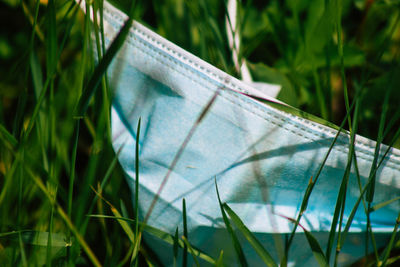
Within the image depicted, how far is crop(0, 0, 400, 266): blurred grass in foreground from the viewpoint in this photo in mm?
575

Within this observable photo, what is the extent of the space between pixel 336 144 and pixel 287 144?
8 centimetres

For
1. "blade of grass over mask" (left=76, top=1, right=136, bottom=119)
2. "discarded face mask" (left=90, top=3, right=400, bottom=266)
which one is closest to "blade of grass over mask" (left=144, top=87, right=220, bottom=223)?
"discarded face mask" (left=90, top=3, right=400, bottom=266)

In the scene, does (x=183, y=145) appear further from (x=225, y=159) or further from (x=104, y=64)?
(x=104, y=64)

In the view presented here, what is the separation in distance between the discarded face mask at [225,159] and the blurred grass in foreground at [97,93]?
2.2 inches

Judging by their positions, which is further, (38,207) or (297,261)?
(38,207)

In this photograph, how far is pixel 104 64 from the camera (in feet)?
1.62

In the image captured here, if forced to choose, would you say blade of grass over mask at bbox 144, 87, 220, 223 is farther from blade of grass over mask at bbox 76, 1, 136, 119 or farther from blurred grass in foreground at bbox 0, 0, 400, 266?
blade of grass over mask at bbox 76, 1, 136, 119

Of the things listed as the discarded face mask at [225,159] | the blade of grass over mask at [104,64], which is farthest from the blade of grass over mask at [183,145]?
the blade of grass over mask at [104,64]

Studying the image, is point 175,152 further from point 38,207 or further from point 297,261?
point 38,207

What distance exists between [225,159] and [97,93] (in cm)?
30

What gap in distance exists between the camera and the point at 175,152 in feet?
2.04

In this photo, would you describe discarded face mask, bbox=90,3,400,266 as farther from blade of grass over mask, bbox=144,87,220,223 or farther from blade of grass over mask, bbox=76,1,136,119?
blade of grass over mask, bbox=76,1,136,119

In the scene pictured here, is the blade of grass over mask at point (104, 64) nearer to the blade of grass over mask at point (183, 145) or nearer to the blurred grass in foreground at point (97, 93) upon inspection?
the blurred grass in foreground at point (97, 93)

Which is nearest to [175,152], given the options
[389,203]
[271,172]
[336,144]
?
[271,172]
